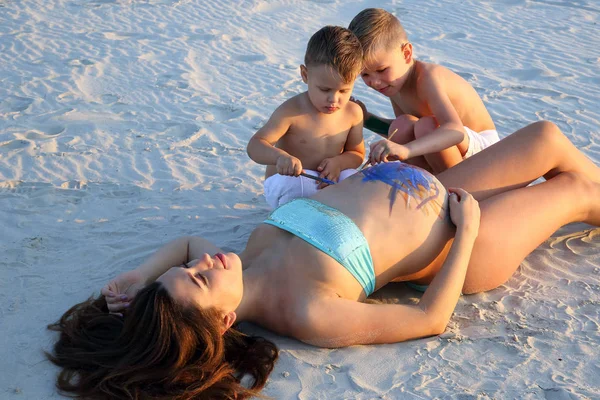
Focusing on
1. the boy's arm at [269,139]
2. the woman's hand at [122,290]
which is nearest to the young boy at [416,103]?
the boy's arm at [269,139]

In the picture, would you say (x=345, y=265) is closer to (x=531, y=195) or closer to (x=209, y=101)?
(x=531, y=195)

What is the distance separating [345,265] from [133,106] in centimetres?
422

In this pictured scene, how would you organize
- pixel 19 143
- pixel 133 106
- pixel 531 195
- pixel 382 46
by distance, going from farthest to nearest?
pixel 133 106 → pixel 19 143 → pixel 382 46 → pixel 531 195

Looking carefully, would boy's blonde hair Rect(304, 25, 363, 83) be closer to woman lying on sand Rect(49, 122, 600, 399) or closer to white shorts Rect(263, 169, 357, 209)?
woman lying on sand Rect(49, 122, 600, 399)

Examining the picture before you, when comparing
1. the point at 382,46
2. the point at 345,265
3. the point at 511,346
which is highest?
the point at 382,46

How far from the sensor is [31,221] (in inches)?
188

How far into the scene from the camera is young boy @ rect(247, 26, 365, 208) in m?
3.92

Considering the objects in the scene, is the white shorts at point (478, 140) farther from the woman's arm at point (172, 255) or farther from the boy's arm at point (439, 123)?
the woman's arm at point (172, 255)

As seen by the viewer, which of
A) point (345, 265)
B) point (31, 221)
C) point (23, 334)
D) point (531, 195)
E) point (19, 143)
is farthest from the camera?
point (19, 143)

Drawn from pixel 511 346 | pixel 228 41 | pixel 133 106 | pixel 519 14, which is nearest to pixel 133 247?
pixel 511 346

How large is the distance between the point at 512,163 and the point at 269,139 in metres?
1.42

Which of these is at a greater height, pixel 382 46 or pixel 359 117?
pixel 382 46

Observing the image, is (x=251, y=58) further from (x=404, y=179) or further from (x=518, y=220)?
(x=518, y=220)

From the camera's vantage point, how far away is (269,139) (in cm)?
429
